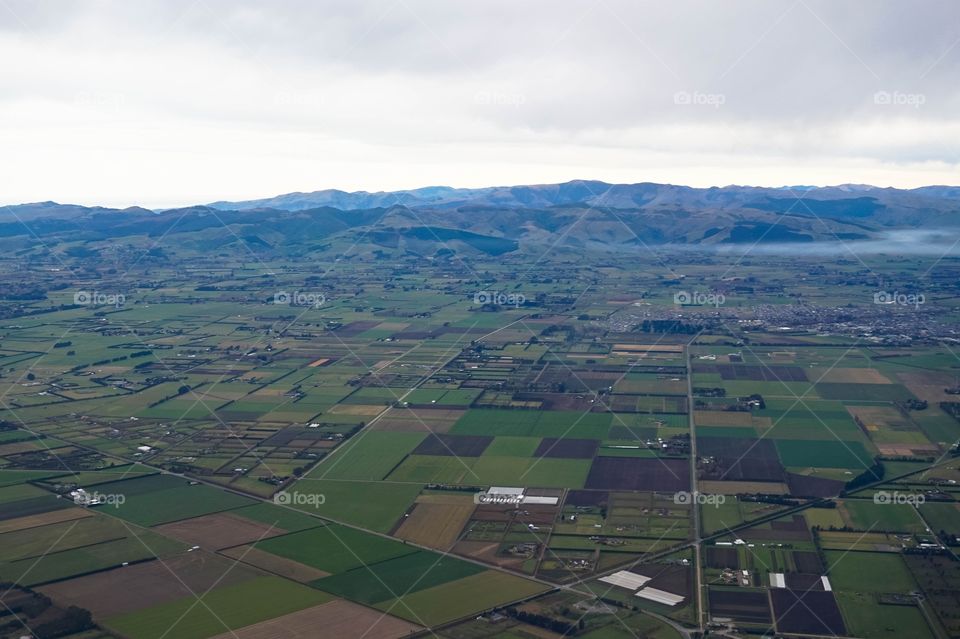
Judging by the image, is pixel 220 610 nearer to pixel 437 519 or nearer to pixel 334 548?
pixel 334 548

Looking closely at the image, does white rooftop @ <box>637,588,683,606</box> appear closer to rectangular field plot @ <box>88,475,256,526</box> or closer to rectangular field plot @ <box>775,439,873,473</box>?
rectangular field plot @ <box>775,439,873,473</box>

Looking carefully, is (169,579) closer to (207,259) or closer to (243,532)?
(243,532)

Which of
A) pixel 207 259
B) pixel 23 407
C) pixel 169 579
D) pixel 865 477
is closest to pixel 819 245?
pixel 207 259

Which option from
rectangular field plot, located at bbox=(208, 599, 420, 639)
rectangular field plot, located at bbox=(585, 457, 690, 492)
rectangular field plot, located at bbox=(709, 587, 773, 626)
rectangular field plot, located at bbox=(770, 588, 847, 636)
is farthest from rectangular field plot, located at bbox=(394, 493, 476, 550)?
rectangular field plot, located at bbox=(770, 588, 847, 636)

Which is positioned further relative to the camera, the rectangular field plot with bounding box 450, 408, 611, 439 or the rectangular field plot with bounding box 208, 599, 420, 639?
the rectangular field plot with bounding box 450, 408, 611, 439

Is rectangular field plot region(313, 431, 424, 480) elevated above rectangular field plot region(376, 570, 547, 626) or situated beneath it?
elevated above

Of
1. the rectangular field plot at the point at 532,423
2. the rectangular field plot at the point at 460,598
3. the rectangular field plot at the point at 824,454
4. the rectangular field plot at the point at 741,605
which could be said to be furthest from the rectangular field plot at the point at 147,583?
the rectangular field plot at the point at 824,454

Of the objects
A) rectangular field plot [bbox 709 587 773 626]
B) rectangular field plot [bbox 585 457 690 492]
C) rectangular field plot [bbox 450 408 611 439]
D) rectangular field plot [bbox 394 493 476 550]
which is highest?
rectangular field plot [bbox 450 408 611 439]

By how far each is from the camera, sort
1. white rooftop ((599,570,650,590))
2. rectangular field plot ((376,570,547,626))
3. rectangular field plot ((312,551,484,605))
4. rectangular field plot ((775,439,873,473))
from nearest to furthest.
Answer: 1. rectangular field plot ((376,570,547,626))
2. rectangular field plot ((312,551,484,605))
3. white rooftop ((599,570,650,590))
4. rectangular field plot ((775,439,873,473))


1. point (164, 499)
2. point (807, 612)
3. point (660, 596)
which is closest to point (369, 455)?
point (164, 499)

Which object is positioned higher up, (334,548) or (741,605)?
(334,548)

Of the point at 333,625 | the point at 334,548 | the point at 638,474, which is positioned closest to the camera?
the point at 333,625
